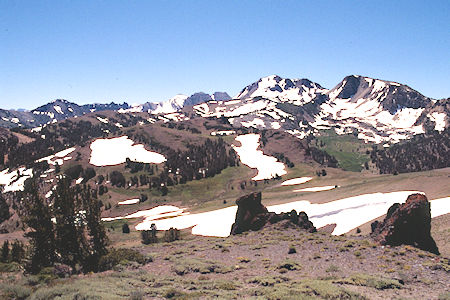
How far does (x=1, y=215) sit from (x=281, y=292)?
13226 cm

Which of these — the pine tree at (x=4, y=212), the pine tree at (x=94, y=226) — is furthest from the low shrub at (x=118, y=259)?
the pine tree at (x=4, y=212)

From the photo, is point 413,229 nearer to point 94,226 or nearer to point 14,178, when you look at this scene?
point 94,226

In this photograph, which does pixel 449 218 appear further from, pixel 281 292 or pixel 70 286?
pixel 70 286

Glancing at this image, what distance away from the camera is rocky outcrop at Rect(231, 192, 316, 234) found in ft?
152

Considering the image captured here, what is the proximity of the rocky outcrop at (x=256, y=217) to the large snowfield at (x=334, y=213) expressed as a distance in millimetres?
7729

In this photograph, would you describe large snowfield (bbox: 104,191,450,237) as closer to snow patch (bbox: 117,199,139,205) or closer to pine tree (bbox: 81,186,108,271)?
pine tree (bbox: 81,186,108,271)

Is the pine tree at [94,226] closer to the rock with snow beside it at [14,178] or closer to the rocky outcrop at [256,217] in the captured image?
the rocky outcrop at [256,217]

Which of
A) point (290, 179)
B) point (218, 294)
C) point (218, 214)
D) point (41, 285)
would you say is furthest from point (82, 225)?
point (290, 179)

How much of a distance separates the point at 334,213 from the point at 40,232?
4642 cm

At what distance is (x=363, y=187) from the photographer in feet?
245

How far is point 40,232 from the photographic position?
27.5 metres

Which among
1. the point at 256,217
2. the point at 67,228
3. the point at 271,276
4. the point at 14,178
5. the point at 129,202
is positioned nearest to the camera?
the point at 271,276

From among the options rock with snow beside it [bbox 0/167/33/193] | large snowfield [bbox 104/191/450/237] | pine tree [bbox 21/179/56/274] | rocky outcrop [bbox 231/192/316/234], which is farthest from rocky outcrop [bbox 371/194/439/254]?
rock with snow beside it [bbox 0/167/33/193]

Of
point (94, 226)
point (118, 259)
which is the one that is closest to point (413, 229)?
point (118, 259)
